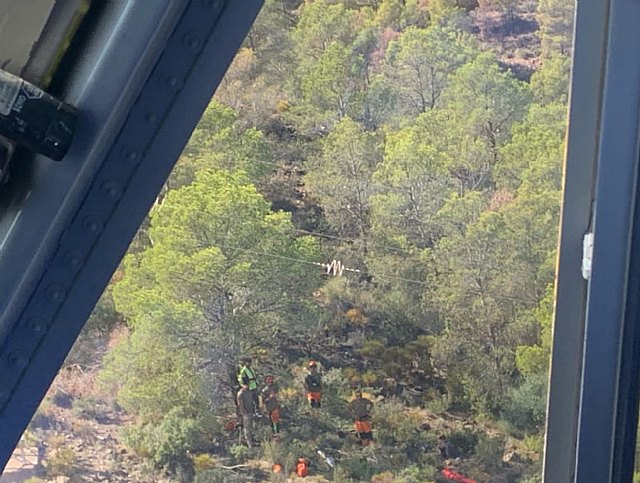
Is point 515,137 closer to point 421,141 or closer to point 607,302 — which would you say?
point 421,141

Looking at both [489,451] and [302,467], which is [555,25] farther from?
[302,467]

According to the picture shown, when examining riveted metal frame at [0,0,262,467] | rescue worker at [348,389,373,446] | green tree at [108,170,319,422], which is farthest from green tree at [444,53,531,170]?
riveted metal frame at [0,0,262,467]

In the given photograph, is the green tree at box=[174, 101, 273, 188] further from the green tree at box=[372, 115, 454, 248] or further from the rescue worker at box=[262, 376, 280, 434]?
the rescue worker at box=[262, 376, 280, 434]

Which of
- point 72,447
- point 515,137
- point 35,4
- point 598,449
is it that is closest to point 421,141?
point 515,137

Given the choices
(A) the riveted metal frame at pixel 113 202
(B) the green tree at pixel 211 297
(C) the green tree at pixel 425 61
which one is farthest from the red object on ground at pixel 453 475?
(A) the riveted metal frame at pixel 113 202

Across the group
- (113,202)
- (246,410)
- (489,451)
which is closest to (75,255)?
(113,202)

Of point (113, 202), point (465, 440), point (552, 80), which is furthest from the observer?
point (465, 440)

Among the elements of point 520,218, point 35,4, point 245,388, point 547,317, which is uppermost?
point 520,218
